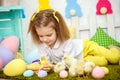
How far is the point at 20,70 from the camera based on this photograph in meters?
1.39

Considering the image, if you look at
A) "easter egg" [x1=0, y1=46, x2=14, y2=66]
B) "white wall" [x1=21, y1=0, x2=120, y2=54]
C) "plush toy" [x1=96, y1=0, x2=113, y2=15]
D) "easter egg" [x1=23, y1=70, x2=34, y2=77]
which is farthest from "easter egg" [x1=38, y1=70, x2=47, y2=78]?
"plush toy" [x1=96, y1=0, x2=113, y2=15]

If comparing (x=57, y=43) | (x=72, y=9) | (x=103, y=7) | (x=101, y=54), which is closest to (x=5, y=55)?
(x=57, y=43)

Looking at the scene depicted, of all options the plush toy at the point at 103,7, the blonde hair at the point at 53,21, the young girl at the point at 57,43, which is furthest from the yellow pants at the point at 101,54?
the plush toy at the point at 103,7

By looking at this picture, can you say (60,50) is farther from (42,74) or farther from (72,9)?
(72,9)

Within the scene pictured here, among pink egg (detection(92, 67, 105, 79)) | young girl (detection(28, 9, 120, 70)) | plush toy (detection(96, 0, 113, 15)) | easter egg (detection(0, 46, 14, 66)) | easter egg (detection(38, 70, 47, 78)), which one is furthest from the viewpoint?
plush toy (detection(96, 0, 113, 15))

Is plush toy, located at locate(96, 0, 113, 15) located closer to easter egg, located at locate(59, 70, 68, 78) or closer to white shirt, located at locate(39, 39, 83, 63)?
white shirt, located at locate(39, 39, 83, 63)

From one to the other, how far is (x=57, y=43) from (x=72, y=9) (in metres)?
0.77

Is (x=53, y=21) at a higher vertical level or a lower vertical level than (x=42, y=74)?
higher

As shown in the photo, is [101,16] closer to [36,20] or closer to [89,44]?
[89,44]

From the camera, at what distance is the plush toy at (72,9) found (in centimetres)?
221

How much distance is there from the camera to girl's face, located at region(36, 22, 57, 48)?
1.40 metres

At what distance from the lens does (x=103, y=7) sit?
2.18 meters

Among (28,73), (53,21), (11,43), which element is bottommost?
(28,73)

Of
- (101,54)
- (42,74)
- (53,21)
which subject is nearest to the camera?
(42,74)
